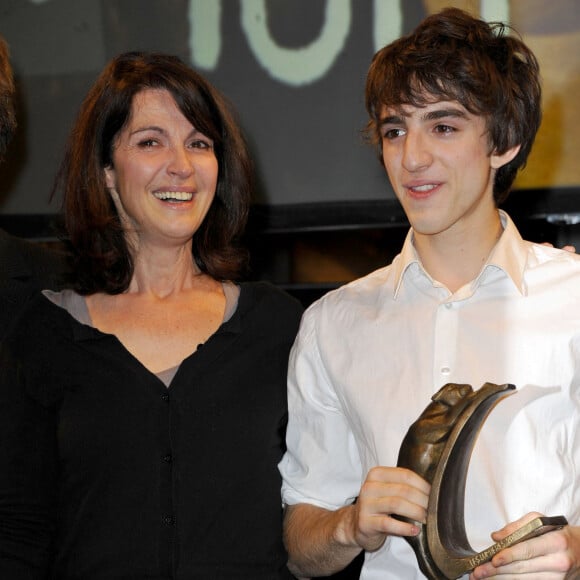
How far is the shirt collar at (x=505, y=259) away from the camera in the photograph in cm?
176

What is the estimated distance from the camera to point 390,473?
1562 millimetres

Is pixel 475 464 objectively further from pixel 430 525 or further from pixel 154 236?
pixel 154 236

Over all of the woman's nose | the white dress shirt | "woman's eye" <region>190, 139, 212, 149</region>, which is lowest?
the white dress shirt

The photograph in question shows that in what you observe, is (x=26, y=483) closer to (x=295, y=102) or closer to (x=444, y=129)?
(x=444, y=129)

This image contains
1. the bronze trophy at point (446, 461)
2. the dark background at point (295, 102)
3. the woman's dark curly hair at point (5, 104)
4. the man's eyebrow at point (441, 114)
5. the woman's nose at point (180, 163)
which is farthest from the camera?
the dark background at point (295, 102)

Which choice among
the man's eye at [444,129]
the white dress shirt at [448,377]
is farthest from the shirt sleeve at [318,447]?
the man's eye at [444,129]

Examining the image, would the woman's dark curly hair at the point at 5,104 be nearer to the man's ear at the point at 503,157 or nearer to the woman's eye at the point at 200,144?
the woman's eye at the point at 200,144

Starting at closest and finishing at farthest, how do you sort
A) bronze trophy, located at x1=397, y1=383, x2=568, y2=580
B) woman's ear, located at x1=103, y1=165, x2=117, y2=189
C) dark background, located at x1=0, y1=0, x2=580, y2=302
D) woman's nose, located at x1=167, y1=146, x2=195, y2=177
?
bronze trophy, located at x1=397, y1=383, x2=568, y2=580 → woman's nose, located at x1=167, y1=146, x2=195, y2=177 → woman's ear, located at x1=103, y1=165, x2=117, y2=189 → dark background, located at x1=0, y1=0, x2=580, y2=302

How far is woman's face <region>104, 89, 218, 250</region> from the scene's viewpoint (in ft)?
6.53

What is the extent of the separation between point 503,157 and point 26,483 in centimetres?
101

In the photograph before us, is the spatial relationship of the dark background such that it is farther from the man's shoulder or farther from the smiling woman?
the man's shoulder

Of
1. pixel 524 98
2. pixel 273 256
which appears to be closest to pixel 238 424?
pixel 524 98

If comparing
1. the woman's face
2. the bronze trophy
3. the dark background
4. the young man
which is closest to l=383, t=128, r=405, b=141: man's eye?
the young man

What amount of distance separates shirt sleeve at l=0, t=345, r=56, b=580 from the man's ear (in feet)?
2.94
